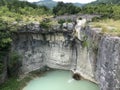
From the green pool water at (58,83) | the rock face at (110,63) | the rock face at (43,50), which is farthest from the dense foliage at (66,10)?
the rock face at (110,63)

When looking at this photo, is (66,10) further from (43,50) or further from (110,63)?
(110,63)

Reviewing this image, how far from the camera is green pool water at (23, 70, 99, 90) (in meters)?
25.8

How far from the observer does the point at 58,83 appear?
27016 mm

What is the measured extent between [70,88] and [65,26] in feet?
24.7

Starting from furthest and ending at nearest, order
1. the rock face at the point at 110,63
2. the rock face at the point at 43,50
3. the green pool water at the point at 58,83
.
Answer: the rock face at the point at 43,50 → the green pool water at the point at 58,83 → the rock face at the point at 110,63

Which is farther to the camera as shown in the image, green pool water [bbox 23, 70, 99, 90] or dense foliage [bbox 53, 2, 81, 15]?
dense foliage [bbox 53, 2, 81, 15]

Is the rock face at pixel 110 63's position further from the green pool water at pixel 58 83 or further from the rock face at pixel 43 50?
the rock face at pixel 43 50

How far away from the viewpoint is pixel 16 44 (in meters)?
30.1

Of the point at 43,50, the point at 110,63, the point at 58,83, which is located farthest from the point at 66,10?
the point at 110,63

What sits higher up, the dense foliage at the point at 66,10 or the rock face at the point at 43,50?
the dense foliage at the point at 66,10

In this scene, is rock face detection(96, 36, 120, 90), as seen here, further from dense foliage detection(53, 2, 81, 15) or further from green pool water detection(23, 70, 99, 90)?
dense foliage detection(53, 2, 81, 15)

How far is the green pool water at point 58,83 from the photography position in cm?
2577

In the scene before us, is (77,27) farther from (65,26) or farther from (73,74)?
(73,74)

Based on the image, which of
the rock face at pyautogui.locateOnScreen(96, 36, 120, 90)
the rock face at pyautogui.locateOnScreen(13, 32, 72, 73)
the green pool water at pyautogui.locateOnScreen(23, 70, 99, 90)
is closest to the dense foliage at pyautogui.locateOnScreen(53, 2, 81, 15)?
the rock face at pyautogui.locateOnScreen(13, 32, 72, 73)
